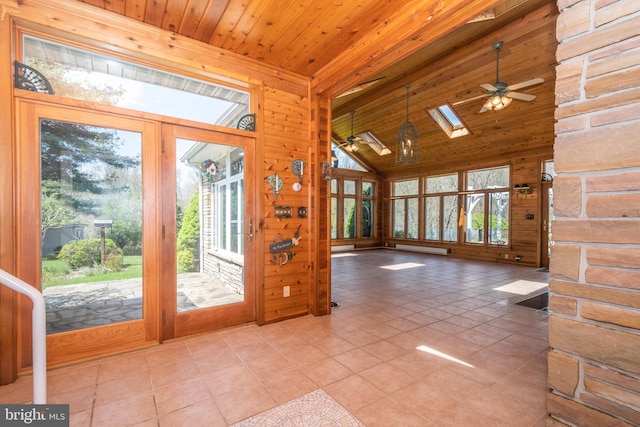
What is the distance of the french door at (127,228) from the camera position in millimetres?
2455

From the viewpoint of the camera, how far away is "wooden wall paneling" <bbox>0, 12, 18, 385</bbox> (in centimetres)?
223

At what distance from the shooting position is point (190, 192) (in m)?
3.12

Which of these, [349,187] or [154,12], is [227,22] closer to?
[154,12]

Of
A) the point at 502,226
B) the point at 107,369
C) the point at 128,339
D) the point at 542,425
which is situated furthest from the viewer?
the point at 502,226

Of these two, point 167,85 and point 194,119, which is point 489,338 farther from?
point 167,85

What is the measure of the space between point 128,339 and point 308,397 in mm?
1852

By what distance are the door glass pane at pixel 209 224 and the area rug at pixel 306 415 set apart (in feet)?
5.27

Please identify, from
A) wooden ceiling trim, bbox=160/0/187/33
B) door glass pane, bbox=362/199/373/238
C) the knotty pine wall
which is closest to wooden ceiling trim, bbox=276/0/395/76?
the knotty pine wall

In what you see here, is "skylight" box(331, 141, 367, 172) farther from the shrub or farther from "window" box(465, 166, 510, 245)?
the shrub

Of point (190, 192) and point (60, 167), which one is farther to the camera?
point (190, 192)

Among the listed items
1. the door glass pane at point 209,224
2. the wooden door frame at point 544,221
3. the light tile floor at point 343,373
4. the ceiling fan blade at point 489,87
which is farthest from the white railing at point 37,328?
the wooden door frame at point 544,221

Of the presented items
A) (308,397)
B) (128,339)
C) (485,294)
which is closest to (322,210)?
(308,397)

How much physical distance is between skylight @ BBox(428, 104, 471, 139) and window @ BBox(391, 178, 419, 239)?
111 inches

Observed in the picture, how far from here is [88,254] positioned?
2664 mm
